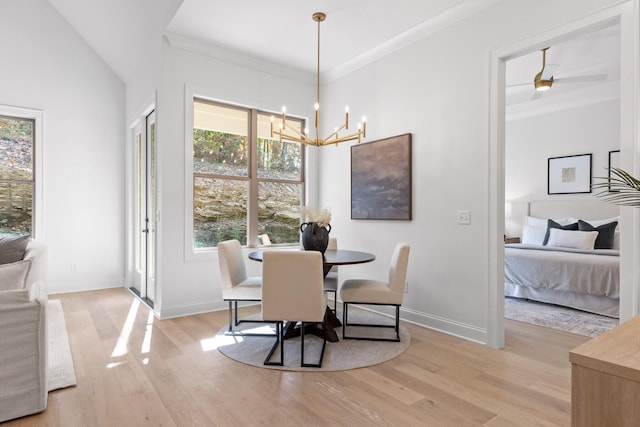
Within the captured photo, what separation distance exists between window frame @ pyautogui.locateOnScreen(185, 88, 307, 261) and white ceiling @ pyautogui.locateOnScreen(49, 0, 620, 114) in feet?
2.07

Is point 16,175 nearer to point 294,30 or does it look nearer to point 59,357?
point 59,357

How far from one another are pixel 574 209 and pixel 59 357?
6.74 meters

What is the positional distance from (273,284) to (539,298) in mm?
3574

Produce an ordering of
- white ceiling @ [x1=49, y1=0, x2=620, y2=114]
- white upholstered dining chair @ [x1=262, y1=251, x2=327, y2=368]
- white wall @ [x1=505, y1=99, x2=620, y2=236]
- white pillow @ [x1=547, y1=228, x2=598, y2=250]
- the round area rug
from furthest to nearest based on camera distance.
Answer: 1. white wall @ [x1=505, y1=99, x2=620, y2=236]
2. white pillow @ [x1=547, y1=228, x2=598, y2=250]
3. white ceiling @ [x1=49, y1=0, x2=620, y2=114]
4. the round area rug
5. white upholstered dining chair @ [x1=262, y1=251, x2=327, y2=368]

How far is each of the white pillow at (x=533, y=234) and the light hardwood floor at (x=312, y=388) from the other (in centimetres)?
275

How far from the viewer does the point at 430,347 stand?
3016 mm

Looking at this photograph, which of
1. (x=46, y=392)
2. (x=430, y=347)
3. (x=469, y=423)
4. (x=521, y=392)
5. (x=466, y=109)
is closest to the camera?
(x=469, y=423)

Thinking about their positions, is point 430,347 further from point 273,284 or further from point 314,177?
point 314,177

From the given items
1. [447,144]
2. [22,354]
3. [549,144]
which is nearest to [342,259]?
[447,144]

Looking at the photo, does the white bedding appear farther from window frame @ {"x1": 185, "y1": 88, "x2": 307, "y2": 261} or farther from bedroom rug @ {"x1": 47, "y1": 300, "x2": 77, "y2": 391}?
bedroom rug @ {"x1": 47, "y1": 300, "x2": 77, "y2": 391}

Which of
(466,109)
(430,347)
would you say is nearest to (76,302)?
(430,347)

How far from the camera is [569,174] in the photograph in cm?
580

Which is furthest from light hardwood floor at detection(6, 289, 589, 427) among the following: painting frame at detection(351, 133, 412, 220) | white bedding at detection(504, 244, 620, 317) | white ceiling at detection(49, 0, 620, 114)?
white ceiling at detection(49, 0, 620, 114)

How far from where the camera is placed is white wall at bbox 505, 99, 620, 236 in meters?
5.41
